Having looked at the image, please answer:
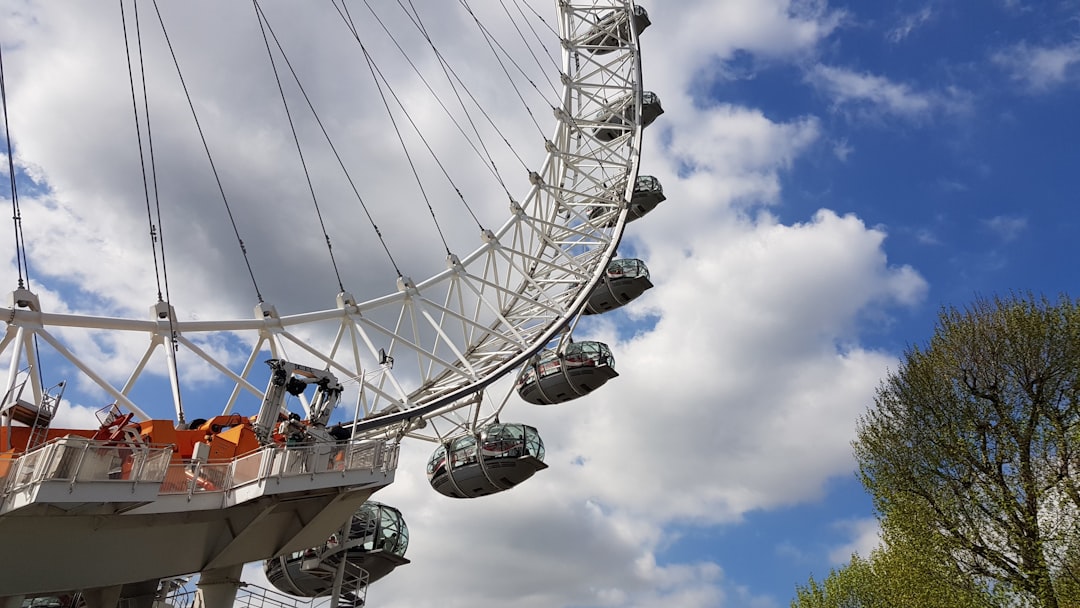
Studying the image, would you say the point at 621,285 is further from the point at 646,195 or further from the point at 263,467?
the point at 263,467

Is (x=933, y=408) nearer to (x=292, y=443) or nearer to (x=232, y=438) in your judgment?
(x=292, y=443)

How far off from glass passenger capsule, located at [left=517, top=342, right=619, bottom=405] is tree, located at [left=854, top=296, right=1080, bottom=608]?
46.9ft

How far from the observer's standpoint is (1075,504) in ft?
55.4

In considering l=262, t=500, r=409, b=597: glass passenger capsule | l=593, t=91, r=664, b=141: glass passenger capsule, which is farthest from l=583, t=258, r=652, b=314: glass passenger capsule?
l=262, t=500, r=409, b=597: glass passenger capsule

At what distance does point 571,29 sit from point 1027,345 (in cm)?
3420

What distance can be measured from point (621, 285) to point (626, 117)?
10.1 m

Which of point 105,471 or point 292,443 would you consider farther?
point 292,443

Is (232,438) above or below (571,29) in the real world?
below

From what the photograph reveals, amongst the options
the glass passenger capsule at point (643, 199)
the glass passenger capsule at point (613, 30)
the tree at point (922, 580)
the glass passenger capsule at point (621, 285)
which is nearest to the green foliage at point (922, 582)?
the tree at point (922, 580)

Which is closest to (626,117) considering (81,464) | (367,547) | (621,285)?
(621,285)

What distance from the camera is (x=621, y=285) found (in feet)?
132

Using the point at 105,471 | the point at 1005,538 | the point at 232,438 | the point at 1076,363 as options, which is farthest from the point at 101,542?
the point at 1076,363

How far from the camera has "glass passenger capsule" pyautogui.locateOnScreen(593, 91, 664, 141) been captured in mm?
42406

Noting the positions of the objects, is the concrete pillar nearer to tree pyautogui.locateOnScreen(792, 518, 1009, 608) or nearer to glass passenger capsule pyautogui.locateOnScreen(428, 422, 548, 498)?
glass passenger capsule pyautogui.locateOnScreen(428, 422, 548, 498)
